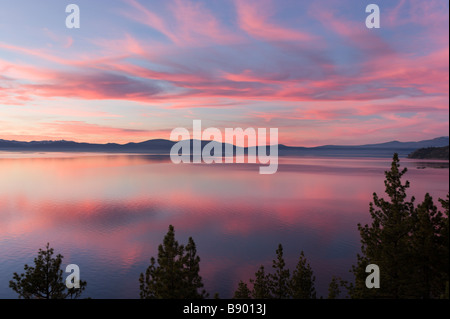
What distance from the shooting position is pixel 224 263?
158ft

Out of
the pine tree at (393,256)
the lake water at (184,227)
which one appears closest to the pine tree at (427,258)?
the pine tree at (393,256)

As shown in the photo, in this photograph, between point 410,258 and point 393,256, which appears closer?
point 410,258

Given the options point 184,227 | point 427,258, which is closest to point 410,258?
point 427,258

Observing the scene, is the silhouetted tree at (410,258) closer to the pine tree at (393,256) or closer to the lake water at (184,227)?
the pine tree at (393,256)

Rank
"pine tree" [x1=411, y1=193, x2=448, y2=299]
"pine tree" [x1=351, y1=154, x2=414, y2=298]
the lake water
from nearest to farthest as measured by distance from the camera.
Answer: "pine tree" [x1=411, y1=193, x2=448, y2=299] < "pine tree" [x1=351, y1=154, x2=414, y2=298] < the lake water

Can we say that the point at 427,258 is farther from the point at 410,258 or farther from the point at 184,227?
the point at 184,227

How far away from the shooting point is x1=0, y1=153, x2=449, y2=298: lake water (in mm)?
45375

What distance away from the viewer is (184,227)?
7044cm

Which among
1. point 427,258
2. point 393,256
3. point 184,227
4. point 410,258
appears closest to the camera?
point 427,258

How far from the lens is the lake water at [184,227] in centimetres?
4538

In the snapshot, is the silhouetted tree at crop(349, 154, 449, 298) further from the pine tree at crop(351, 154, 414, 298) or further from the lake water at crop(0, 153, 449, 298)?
the lake water at crop(0, 153, 449, 298)

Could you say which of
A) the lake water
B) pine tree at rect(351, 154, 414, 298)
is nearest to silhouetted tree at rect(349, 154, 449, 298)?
pine tree at rect(351, 154, 414, 298)
